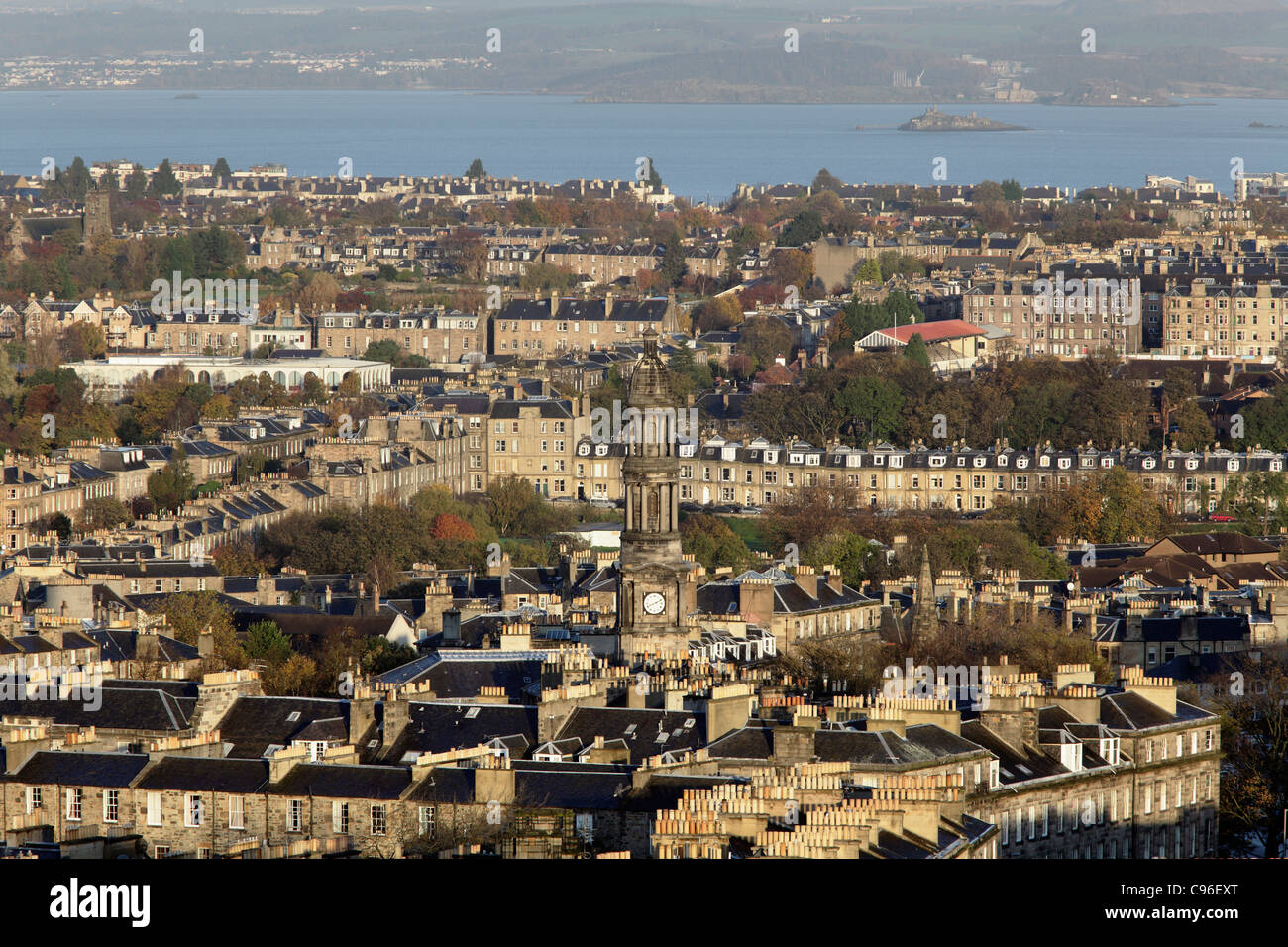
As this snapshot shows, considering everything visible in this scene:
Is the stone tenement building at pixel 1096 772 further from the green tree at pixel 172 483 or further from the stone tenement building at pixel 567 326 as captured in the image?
the stone tenement building at pixel 567 326

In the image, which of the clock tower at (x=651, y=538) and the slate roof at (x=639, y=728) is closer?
the slate roof at (x=639, y=728)

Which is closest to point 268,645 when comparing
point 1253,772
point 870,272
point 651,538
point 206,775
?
point 651,538

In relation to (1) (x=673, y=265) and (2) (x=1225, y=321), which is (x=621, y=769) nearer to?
(2) (x=1225, y=321)

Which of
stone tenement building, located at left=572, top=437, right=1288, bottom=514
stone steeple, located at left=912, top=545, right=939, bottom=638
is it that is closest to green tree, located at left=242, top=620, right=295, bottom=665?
stone steeple, located at left=912, top=545, right=939, bottom=638

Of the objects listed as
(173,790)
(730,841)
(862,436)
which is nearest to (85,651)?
(173,790)

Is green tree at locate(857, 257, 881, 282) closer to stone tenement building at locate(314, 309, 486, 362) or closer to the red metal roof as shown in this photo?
the red metal roof

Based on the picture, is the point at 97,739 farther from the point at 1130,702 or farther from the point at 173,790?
the point at 1130,702

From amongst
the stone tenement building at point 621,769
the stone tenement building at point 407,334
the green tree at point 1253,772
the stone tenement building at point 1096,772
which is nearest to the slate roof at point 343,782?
the stone tenement building at point 621,769

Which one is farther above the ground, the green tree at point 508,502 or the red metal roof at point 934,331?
the red metal roof at point 934,331
